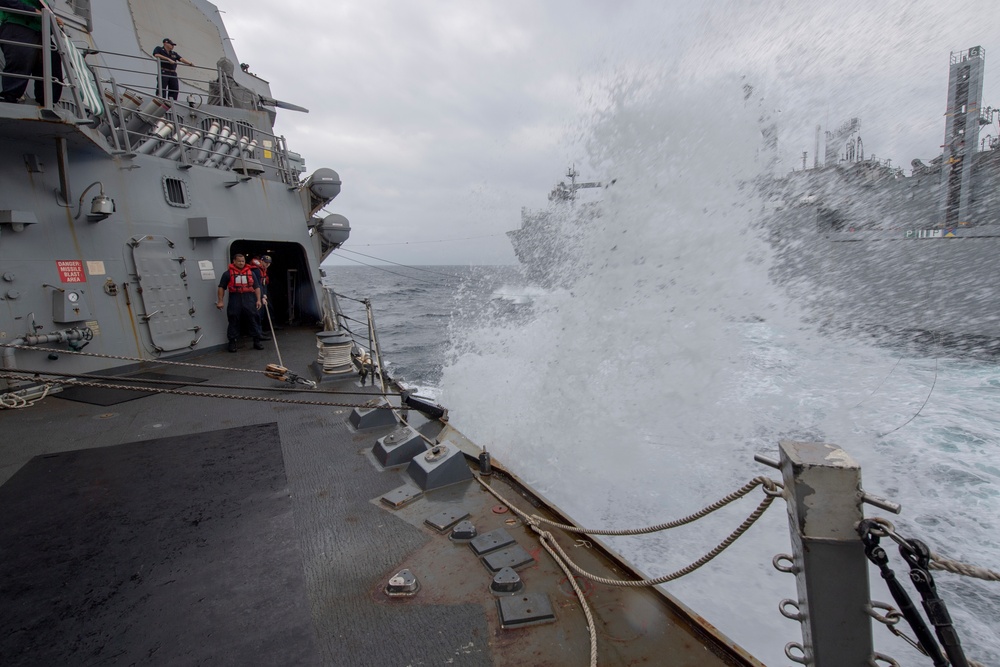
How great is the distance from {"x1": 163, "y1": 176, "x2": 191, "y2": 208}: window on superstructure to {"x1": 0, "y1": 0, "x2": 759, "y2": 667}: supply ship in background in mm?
42

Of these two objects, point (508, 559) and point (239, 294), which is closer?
point (508, 559)

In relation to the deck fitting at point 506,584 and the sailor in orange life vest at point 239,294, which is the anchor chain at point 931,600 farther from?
the sailor in orange life vest at point 239,294

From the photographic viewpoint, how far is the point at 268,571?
2.23 m

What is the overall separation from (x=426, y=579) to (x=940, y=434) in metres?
6.99

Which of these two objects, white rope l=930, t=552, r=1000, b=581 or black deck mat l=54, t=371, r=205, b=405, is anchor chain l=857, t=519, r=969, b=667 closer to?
white rope l=930, t=552, r=1000, b=581

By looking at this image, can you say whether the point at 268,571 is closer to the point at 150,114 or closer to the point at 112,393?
the point at 112,393

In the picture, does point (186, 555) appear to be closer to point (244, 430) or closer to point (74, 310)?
point (244, 430)

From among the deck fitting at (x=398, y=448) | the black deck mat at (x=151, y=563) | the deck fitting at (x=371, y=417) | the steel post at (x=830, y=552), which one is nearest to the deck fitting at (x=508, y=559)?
the black deck mat at (x=151, y=563)

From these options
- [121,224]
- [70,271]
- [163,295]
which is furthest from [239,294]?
[70,271]

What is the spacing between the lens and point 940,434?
5.91 m

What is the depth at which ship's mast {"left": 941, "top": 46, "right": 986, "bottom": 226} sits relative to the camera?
1448 centimetres

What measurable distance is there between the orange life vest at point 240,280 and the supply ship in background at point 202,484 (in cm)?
59

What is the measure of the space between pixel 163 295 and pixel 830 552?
7.68 metres

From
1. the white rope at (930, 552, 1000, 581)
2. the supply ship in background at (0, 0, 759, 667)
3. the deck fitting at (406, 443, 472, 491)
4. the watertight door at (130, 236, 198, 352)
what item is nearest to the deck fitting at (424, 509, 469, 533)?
the supply ship in background at (0, 0, 759, 667)
